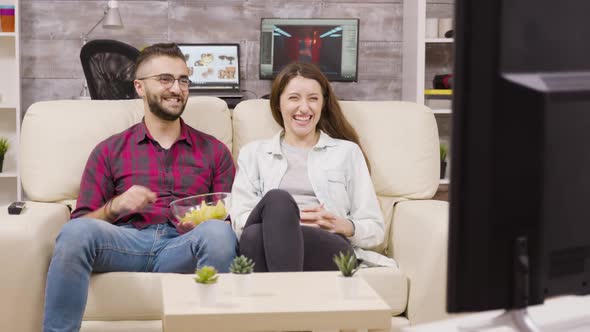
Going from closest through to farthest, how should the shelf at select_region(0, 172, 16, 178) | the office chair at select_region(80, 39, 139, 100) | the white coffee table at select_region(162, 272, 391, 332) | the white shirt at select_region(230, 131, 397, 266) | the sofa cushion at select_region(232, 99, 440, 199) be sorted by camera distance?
the white coffee table at select_region(162, 272, 391, 332), the white shirt at select_region(230, 131, 397, 266), the sofa cushion at select_region(232, 99, 440, 199), the office chair at select_region(80, 39, 139, 100), the shelf at select_region(0, 172, 16, 178)

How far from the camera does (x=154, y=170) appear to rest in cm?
268

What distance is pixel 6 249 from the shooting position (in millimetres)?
2203

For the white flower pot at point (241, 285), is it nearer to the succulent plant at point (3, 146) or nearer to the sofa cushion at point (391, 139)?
the sofa cushion at point (391, 139)

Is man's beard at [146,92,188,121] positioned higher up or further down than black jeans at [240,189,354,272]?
higher up

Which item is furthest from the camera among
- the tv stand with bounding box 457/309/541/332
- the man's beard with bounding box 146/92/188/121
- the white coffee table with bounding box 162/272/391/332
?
the man's beard with bounding box 146/92/188/121

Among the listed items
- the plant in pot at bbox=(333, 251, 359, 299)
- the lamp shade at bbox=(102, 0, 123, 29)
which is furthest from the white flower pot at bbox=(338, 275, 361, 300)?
the lamp shade at bbox=(102, 0, 123, 29)

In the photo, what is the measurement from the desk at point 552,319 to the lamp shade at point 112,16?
14.4 ft

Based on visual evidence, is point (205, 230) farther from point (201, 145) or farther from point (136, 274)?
point (201, 145)

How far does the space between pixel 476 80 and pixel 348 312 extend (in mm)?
957

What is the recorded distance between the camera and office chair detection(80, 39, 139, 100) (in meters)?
4.55

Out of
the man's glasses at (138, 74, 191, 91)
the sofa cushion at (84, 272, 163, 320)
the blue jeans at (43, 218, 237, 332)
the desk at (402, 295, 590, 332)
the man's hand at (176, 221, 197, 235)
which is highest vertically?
the man's glasses at (138, 74, 191, 91)

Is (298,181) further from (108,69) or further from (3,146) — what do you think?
(3,146)

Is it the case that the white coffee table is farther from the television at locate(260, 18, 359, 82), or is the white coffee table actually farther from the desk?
the television at locate(260, 18, 359, 82)

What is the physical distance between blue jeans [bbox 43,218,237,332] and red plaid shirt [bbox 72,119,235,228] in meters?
0.13
